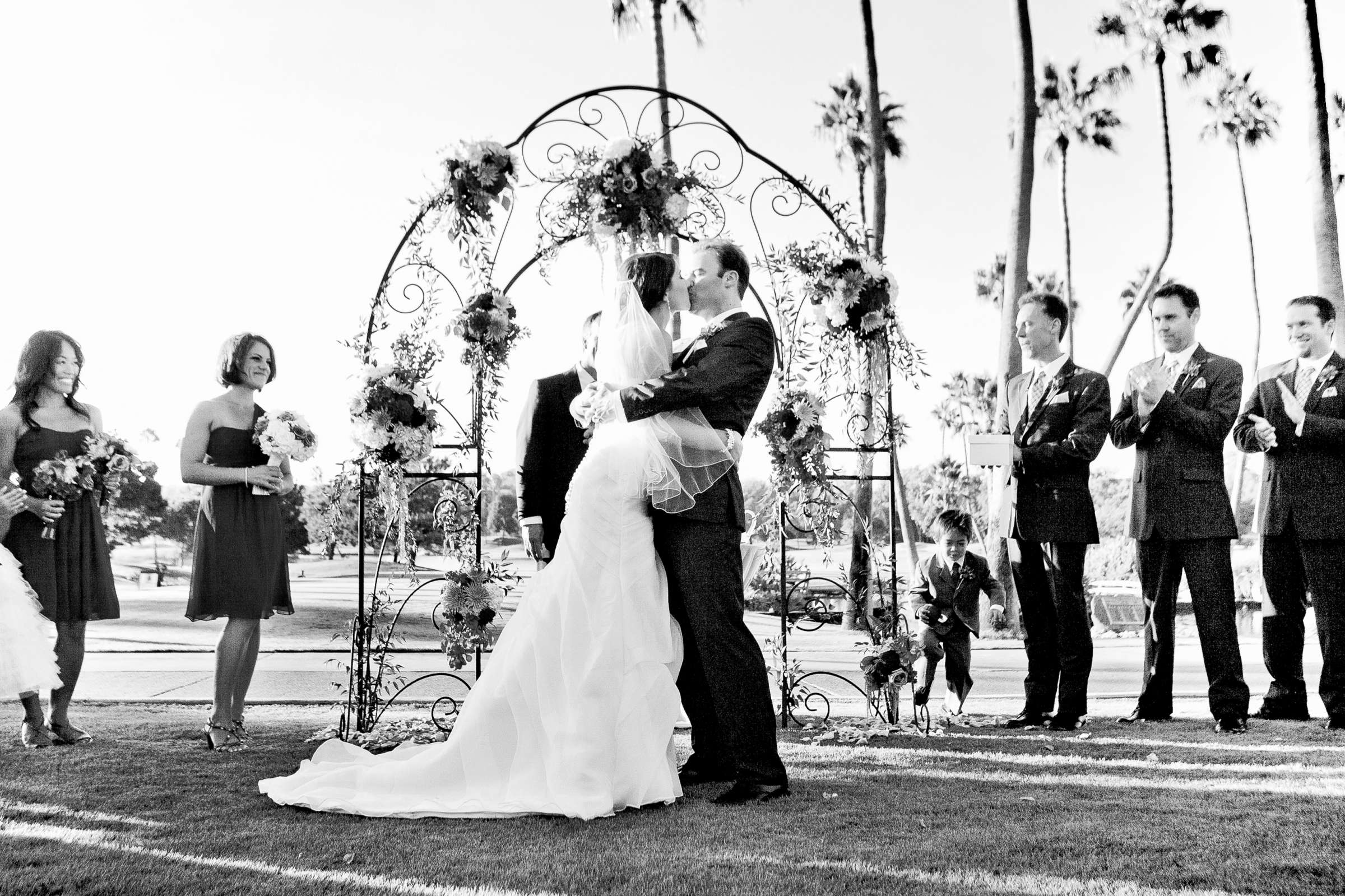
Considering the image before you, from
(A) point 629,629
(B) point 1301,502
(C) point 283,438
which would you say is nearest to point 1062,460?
(B) point 1301,502

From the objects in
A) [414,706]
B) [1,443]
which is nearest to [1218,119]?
[414,706]

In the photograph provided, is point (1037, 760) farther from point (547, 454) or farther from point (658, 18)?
point (658, 18)

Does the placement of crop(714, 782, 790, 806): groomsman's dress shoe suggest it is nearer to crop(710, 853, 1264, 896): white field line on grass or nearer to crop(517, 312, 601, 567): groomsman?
crop(710, 853, 1264, 896): white field line on grass

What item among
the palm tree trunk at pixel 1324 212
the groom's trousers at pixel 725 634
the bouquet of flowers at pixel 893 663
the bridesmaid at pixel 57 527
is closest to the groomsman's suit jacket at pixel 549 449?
the groom's trousers at pixel 725 634

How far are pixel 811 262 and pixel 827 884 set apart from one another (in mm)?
4390

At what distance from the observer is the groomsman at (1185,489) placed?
5.68 meters

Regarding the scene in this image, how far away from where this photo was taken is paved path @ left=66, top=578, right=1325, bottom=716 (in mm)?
8680

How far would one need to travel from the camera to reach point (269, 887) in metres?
2.91

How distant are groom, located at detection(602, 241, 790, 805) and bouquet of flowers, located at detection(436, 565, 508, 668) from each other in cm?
195

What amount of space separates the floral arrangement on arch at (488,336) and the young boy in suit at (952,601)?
9.65ft

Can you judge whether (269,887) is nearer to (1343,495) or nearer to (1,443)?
(1,443)

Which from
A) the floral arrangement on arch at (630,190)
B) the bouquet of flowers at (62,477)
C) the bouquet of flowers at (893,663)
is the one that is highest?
the floral arrangement on arch at (630,190)

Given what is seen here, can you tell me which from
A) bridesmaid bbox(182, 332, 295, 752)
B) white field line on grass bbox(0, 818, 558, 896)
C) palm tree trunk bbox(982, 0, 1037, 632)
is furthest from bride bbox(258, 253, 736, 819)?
palm tree trunk bbox(982, 0, 1037, 632)

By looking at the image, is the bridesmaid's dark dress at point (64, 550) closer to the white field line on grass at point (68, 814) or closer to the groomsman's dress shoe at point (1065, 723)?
the white field line on grass at point (68, 814)
